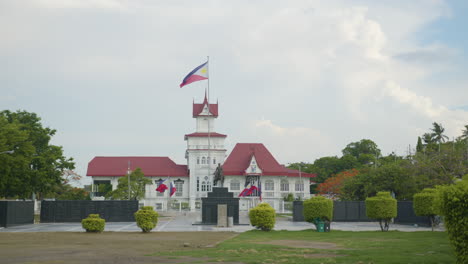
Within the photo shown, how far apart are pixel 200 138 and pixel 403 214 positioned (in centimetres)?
3932

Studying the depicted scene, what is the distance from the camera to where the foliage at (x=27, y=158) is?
40.7 metres

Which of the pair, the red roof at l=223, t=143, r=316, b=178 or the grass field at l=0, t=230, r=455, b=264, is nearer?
the grass field at l=0, t=230, r=455, b=264

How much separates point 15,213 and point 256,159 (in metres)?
40.5

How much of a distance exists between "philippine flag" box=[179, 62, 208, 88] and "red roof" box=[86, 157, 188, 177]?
124ft

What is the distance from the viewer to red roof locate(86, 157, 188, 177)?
7406 cm

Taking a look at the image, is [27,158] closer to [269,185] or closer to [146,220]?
[146,220]

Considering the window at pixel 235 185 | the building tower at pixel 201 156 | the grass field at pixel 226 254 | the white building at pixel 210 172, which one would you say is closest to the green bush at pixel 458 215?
the grass field at pixel 226 254

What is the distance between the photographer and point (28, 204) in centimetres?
3778

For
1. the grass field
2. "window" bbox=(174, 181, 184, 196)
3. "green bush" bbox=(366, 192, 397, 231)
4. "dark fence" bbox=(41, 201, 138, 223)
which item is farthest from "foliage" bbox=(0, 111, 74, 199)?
"green bush" bbox=(366, 192, 397, 231)

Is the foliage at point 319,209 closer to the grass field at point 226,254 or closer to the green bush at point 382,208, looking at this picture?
the green bush at point 382,208

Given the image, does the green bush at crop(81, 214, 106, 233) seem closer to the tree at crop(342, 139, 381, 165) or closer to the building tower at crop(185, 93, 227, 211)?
the building tower at crop(185, 93, 227, 211)

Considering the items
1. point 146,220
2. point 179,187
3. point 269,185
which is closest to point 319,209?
point 146,220

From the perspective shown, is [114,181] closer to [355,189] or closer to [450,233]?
[355,189]

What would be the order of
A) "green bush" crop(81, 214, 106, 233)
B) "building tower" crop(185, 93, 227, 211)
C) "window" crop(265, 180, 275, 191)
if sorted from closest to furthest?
"green bush" crop(81, 214, 106, 233) → "window" crop(265, 180, 275, 191) → "building tower" crop(185, 93, 227, 211)
